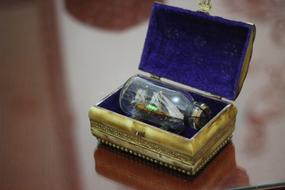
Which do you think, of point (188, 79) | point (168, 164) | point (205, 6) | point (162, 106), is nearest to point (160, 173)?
point (168, 164)

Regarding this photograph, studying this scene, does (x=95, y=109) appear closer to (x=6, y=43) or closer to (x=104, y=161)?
(x=104, y=161)

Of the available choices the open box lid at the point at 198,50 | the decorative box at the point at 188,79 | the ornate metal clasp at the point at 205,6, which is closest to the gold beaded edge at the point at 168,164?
the decorative box at the point at 188,79

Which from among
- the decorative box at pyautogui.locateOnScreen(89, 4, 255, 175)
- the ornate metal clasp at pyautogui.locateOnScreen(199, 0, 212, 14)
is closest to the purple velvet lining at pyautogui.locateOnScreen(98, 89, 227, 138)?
the decorative box at pyautogui.locateOnScreen(89, 4, 255, 175)

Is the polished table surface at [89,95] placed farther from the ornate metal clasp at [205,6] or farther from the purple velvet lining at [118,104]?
the ornate metal clasp at [205,6]

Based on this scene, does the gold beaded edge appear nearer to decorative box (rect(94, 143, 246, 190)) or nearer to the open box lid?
decorative box (rect(94, 143, 246, 190))

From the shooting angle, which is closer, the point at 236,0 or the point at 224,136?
the point at 224,136

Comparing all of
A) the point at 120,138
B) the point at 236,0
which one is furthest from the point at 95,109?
the point at 236,0

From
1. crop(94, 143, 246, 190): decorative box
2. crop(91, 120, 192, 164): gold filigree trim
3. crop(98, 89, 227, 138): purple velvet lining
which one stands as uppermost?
crop(98, 89, 227, 138): purple velvet lining

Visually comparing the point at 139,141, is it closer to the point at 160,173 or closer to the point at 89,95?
the point at 160,173
